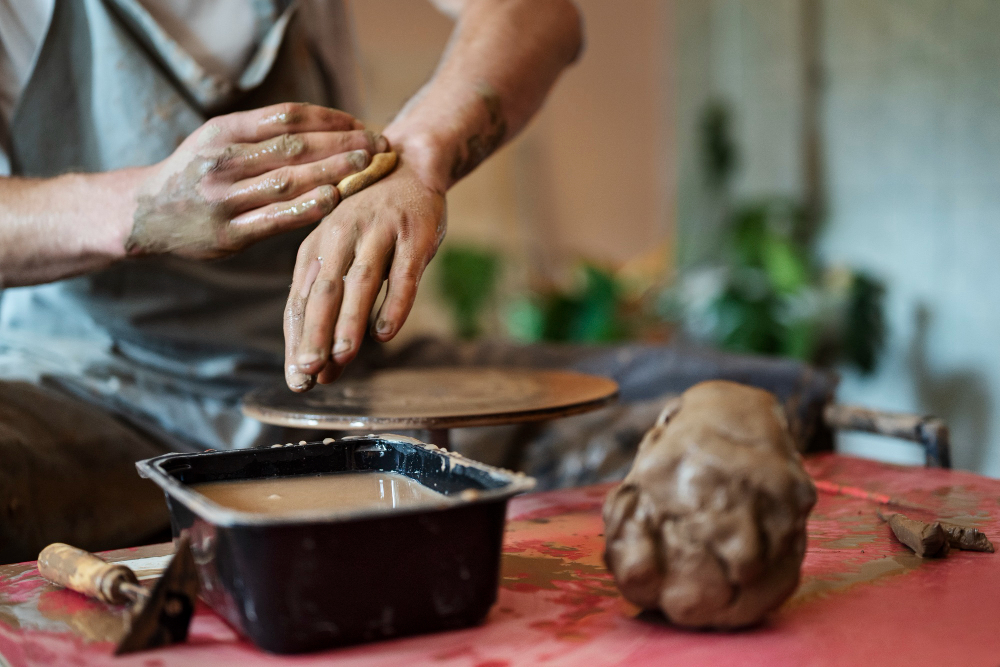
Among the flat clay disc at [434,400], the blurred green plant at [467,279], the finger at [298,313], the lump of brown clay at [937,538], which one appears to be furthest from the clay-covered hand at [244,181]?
the blurred green plant at [467,279]

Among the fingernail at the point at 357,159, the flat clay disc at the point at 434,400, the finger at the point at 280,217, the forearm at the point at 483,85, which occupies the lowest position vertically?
the flat clay disc at the point at 434,400

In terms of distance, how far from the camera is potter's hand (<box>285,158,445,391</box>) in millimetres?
819

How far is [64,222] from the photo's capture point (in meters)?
1.10

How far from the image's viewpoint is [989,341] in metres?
3.14

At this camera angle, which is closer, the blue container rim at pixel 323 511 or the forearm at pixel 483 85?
the blue container rim at pixel 323 511

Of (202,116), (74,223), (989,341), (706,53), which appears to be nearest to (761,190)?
(706,53)

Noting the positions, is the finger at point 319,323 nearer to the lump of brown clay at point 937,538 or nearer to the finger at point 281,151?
the finger at point 281,151

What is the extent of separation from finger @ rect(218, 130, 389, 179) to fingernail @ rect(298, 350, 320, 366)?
307 mm

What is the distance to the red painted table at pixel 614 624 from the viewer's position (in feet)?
2.08

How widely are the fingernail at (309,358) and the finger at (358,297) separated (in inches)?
0.8

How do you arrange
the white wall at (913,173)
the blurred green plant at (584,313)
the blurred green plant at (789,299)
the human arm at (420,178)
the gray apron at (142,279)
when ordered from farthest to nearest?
the blurred green plant at (584,313) → the blurred green plant at (789,299) → the white wall at (913,173) → the gray apron at (142,279) → the human arm at (420,178)

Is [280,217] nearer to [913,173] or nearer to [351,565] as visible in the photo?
[351,565]

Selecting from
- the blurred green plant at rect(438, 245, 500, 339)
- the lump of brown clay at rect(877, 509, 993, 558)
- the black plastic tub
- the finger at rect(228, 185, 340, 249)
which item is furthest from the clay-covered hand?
the blurred green plant at rect(438, 245, 500, 339)

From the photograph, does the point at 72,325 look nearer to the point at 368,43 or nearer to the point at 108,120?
the point at 108,120
